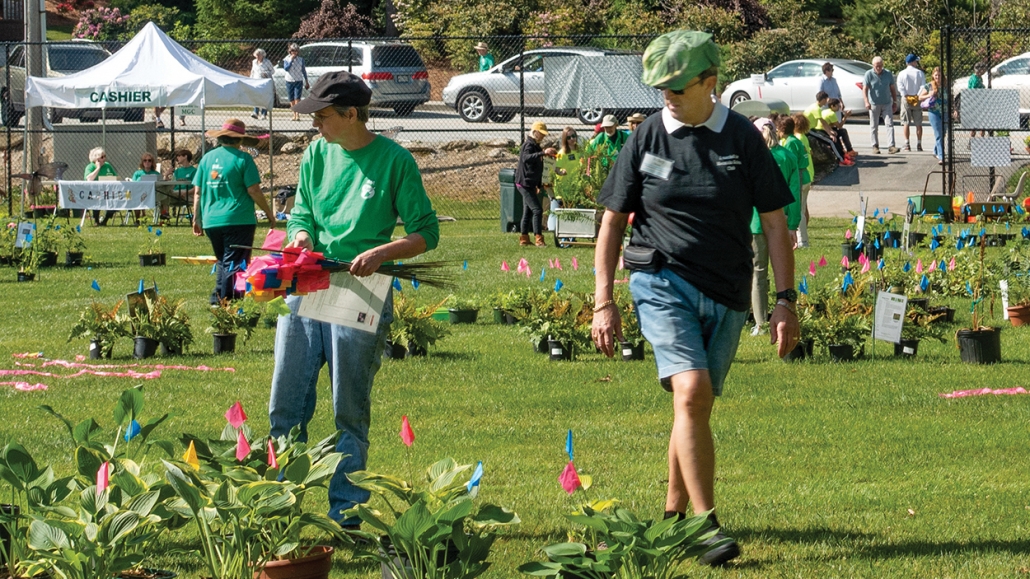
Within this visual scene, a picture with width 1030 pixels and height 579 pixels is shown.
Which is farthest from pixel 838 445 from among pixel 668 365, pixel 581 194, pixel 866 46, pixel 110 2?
pixel 110 2

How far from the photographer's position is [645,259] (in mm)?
5051

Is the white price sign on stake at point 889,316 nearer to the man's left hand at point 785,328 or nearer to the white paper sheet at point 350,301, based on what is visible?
the man's left hand at point 785,328

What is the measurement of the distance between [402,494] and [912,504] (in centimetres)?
264

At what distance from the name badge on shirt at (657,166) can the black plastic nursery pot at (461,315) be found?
765 centimetres

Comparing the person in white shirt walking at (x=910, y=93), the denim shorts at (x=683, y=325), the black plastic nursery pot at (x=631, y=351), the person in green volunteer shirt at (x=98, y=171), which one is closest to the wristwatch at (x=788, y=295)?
the denim shorts at (x=683, y=325)

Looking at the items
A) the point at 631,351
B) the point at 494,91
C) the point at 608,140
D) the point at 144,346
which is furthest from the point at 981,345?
the point at 494,91

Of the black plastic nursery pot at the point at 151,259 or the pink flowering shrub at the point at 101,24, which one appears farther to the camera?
the pink flowering shrub at the point at 101,24

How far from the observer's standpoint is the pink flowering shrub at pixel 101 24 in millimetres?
51562

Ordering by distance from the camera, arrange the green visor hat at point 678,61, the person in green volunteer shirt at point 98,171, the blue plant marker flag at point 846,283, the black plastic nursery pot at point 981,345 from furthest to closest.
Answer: the person in green volunteer shirt at point 98,171 → the blue plant marker flag at point 846,283 → the black plastic nursery pot at point 981,345 → the green visor hat at point 678,61

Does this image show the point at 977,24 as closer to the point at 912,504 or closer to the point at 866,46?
the point at 866,46

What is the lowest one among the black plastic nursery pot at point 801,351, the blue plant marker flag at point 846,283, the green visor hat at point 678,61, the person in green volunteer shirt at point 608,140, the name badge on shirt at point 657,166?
the black plastic nursery pot at point 801,351

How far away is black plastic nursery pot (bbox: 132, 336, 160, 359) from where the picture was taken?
1070cm

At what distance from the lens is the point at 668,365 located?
4988mm

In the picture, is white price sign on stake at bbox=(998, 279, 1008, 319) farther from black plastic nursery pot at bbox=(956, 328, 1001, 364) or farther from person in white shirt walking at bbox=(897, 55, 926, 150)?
person in white shirt walking at bbox=(897, 55, 926, 150)
